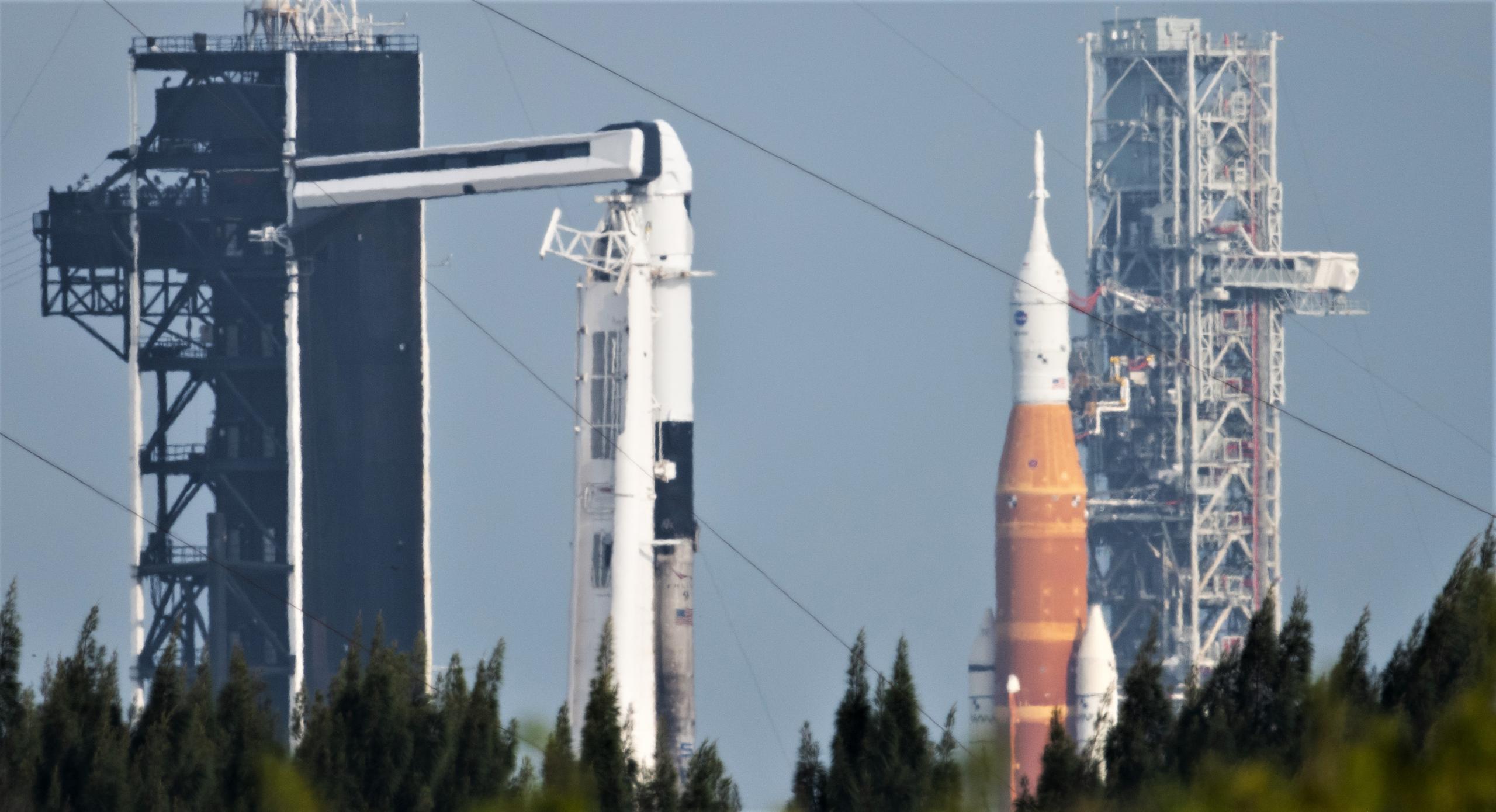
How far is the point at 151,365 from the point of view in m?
53.9

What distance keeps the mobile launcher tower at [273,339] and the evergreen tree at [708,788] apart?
23.2 m

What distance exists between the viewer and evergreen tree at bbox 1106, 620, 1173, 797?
27.6 m

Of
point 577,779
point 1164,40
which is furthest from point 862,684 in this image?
point 1164,40

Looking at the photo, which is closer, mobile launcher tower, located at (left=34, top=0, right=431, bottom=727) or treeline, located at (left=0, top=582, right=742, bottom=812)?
treeline, located at (left=0, top=582, right=742, bottom=812)

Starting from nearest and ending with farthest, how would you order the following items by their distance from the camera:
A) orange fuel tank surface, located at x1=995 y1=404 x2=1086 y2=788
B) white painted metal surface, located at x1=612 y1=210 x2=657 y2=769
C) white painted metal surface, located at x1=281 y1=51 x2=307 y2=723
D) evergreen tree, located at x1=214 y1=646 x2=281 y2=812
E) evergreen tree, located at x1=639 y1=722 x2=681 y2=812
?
evergreen tree, located at x1=639 y1=722 x2=681 y2=812 → evergreen tree, located at x1=214 y1=646 x2=281 y2=812 → white painted metal surface, located at x1=612 y1=210 x2=657 y2=769 → white painted metal surface, located at x1=281 y1=51 x2=307 y2=723 → orange fuel tank surface, located at x1=995 y1=404 x2=1086 y2=788

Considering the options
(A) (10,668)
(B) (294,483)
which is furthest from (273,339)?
(A) (10,668)

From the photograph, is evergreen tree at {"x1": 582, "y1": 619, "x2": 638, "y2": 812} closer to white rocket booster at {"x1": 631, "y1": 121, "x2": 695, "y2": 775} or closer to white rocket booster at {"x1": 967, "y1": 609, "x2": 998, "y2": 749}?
white rocket booster at {"x1": 631, "y1": 121, "x2": 695, "y2": 775}

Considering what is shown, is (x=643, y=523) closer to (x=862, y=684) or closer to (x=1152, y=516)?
(x=862, y=684)

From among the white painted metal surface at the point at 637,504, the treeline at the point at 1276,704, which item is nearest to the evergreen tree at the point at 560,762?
the treeline at the point at 1276,704

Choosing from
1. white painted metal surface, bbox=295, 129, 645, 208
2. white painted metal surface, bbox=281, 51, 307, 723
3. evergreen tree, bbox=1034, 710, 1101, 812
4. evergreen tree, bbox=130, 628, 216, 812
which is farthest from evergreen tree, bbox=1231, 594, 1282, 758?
white painted metal surface, bbox=281, 51, 307, 723

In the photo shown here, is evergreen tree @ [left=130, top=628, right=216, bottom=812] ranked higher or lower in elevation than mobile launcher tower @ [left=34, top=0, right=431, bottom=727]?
lower

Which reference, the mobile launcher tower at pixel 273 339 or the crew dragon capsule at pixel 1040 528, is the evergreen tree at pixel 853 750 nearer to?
→ the mobile launcher tower at pixel 273 339

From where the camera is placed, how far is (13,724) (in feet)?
98.5

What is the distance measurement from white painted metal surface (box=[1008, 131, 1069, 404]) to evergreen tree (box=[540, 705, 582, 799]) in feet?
178
